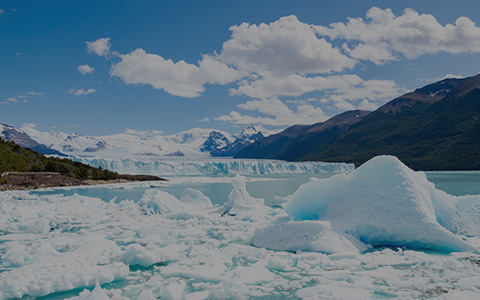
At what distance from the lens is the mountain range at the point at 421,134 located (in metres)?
69.6

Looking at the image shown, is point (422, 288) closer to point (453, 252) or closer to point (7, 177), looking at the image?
point (453, 252)

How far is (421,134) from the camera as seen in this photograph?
9075 cm

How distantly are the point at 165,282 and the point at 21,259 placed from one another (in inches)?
136

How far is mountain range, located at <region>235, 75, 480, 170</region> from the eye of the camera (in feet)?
228

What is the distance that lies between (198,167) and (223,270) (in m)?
57.4

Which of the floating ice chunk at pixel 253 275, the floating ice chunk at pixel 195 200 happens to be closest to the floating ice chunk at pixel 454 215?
the floating ice chunk at pixel 253 275

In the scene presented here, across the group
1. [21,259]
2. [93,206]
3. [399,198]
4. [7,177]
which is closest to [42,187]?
[7,177]

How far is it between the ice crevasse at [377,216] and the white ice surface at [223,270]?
12 cm

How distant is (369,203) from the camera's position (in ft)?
26.9

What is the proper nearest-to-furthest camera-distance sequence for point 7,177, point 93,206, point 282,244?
point 282,244, point 93,206, point 7,177

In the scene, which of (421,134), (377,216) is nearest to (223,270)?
(377,216)

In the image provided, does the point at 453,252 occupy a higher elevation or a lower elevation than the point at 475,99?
lower

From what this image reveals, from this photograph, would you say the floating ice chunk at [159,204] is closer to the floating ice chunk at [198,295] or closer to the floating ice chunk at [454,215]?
the floating ice chunk at [198,295]

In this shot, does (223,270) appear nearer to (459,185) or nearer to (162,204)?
(162,204)
